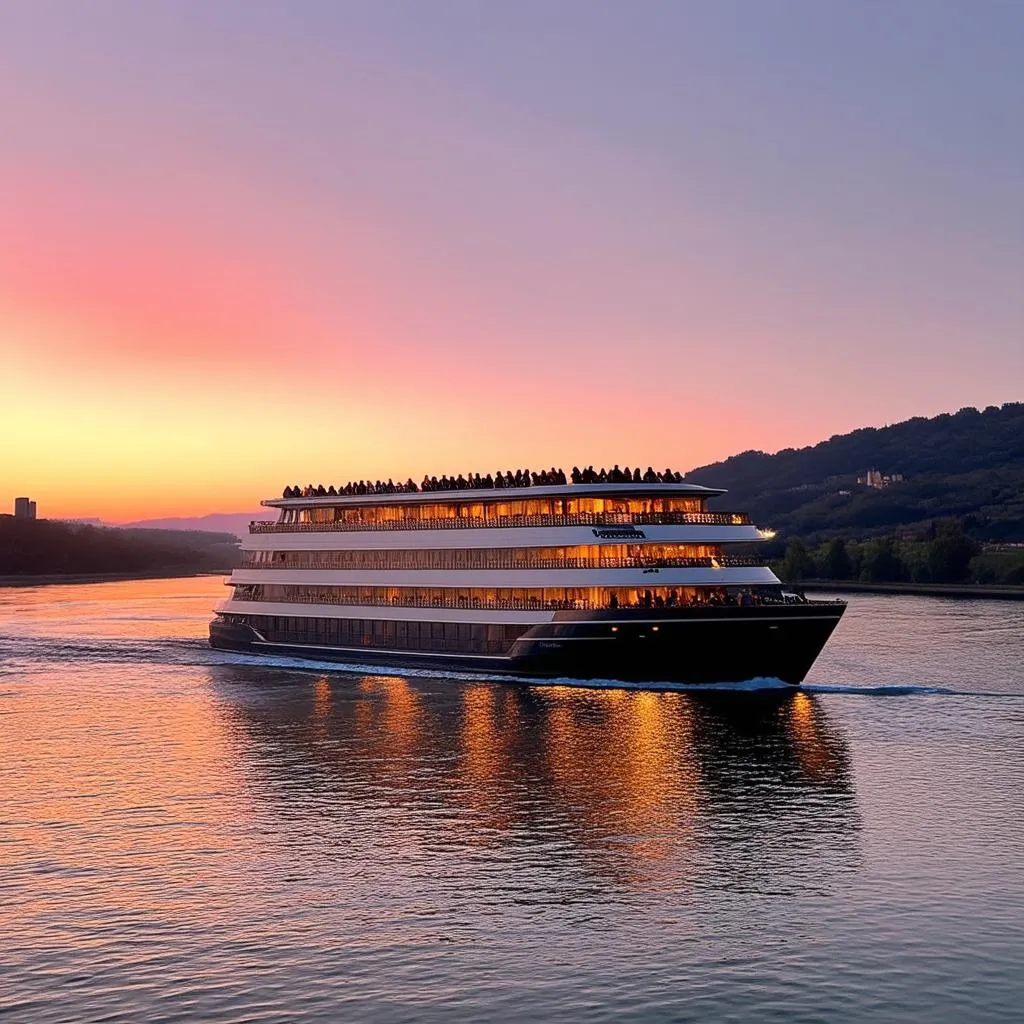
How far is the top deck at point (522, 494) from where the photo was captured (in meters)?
69.3

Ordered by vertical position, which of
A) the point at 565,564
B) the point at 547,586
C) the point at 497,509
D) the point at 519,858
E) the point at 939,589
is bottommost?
the point at 519,858

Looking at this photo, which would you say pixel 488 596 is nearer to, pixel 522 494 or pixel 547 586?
pixel 547 586

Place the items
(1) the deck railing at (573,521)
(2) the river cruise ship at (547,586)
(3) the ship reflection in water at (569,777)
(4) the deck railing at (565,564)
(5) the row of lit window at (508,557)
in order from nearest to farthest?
1. (3) the ship reflection in water at (569,777)
2. (2) the river cruise ship at (547,586)
3. (4) the deck railing at (565,564)
4. (5) the row of lit window at (508,557)
5. (1) the deck railing at (573,521)

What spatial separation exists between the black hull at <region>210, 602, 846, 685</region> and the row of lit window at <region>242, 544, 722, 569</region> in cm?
328

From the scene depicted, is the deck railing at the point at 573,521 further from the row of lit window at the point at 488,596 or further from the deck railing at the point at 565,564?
the row of lit window at the point at 488,596

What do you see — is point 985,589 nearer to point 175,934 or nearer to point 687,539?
point 687,539

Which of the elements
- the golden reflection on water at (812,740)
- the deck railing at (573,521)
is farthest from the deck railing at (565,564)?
the golden reflection on water at (812,740)

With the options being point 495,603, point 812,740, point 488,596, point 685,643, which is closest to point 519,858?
point 812,740

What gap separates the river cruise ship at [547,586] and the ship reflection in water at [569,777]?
8.44 ft

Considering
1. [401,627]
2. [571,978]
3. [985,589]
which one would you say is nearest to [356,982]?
[571,978]

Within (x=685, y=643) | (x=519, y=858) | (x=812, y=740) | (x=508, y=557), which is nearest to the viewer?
(x=519, y=858)

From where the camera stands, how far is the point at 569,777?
4662 cm

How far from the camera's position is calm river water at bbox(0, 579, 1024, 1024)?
2638 centimetres

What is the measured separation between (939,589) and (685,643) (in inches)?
5014
